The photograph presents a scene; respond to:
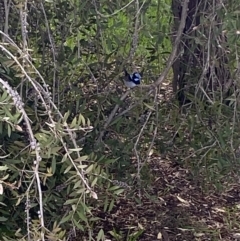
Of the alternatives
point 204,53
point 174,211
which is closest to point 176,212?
point 174,211

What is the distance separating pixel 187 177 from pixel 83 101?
1147mm

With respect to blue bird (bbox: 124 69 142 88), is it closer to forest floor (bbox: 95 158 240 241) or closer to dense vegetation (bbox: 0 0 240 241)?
dense vegetation (bbox: 0 0 240 241)

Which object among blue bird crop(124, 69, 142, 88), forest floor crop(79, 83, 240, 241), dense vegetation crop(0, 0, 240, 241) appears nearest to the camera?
dense vegetation crop(0, 0, 240, 241)

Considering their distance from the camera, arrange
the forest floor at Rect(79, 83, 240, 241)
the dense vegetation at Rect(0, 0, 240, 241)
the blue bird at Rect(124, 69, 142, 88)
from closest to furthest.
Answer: the dense vegetation at Rect(0, 0, 240, 241), the blue bird at Rect(124, 69, 142, 88), the forest floor at Rect(79, 83, 240, 241)

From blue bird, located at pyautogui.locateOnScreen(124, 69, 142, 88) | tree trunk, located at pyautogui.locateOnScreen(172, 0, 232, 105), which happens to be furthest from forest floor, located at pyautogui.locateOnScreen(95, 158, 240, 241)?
blue bird, located at pyautogui.locateOnScreen(124, 69, 142, 88)

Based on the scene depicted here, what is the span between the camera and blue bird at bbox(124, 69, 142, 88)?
2.68m

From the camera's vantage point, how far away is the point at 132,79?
8.91 ft

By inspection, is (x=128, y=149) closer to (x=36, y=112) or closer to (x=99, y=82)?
(x=99, y=82)

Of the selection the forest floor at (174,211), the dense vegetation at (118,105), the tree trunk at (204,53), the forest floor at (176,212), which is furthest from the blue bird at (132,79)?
the forest floor at (176,212)

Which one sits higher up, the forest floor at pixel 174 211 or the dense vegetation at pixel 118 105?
the dense vegetation at pixel 118 105

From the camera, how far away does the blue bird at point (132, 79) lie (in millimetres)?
2679

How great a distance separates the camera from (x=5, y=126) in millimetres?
2369

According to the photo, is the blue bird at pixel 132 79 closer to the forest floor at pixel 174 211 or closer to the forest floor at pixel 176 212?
the forest floor at pixel 174 211

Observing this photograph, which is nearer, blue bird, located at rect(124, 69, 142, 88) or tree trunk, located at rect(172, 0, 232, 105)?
tree trunk, located at rect(172, 0, 232, 105)
